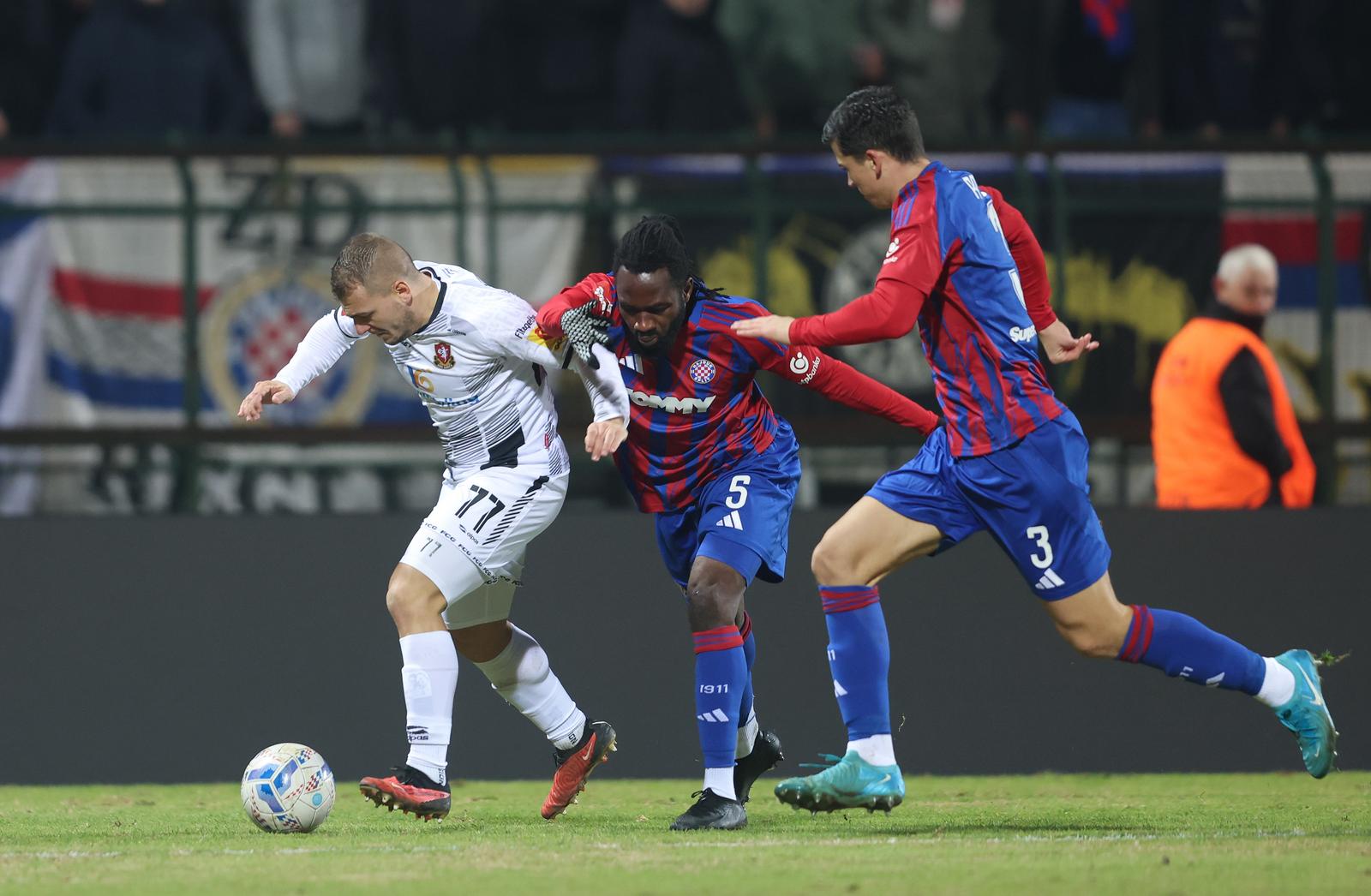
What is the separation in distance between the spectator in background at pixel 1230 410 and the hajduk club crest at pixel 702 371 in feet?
8.56

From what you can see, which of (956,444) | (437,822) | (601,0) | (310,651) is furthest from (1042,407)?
(601,0)

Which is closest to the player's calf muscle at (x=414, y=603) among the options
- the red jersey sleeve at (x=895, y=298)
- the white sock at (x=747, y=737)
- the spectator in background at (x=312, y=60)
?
the white sock at (x=747, y=737)

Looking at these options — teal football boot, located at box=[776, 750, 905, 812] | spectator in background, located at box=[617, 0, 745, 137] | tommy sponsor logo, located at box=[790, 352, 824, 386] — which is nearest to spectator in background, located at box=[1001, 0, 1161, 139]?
spectator in background, located at box=[617, 0, 745, 137]

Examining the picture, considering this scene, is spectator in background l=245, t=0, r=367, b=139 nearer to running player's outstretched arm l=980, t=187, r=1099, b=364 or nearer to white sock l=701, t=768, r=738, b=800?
running player's outstretched arm l=980, t=187, r=1099, b=364

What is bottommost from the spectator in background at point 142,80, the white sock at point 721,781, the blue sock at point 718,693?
the white sock at point 721,781

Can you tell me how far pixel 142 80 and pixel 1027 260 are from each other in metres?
5.30

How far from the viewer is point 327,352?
6344 mm

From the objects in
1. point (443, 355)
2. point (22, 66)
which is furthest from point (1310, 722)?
point (22, 66)

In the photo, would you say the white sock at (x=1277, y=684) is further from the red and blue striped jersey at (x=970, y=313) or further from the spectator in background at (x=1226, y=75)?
the spectator in background at (x=1226, y=75)

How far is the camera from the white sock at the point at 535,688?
6438 mm

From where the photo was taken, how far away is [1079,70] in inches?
411

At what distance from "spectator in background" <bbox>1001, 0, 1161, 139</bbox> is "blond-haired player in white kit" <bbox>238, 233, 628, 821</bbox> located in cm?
484

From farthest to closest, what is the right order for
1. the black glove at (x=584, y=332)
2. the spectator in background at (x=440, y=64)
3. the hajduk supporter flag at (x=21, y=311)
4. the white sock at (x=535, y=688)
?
the spectator in background at (x=440, y=64) < the hajduk supporter flag at (x=21, y=311) < the white sock at (x=535, y=688) < the black glove at (x=584, y=332)

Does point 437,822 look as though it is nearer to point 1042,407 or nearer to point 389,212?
point 1042,407
